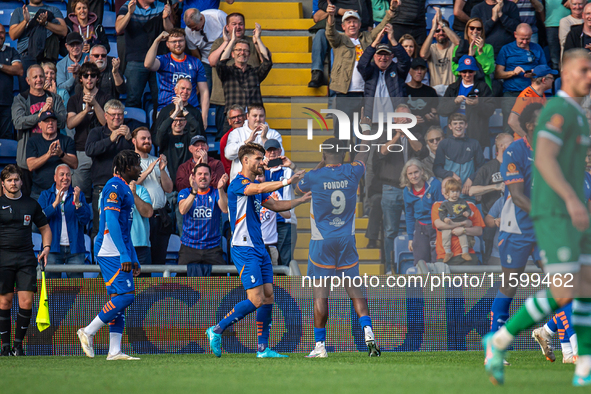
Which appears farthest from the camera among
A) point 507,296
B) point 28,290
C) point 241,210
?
point 28,290

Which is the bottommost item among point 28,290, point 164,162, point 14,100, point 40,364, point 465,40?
point 40,364

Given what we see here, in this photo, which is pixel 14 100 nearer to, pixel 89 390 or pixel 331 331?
pixel 331 331

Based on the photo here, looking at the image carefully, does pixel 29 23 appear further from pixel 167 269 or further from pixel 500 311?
pixel 500 311

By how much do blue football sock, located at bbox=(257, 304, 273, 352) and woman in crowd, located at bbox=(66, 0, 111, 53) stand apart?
6.37 m

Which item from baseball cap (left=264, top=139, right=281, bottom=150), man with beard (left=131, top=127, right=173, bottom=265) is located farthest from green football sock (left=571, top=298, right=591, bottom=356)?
man with beard (left=131, top=127, right=173, bottom=265)

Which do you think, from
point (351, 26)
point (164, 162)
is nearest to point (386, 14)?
point (351, 26)

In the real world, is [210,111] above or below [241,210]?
above

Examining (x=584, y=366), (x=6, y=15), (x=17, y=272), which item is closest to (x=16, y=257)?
(x=17, y=272)

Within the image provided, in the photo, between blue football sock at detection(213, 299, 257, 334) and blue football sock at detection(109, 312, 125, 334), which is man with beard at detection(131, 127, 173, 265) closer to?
blue football sock at detection(109, 312, 125, 334)

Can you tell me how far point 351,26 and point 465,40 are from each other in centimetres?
206

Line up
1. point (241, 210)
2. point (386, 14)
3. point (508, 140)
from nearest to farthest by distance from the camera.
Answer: point (241, 210) → point (508, 140) → point (386, 14)

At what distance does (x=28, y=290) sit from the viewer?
9195 mm

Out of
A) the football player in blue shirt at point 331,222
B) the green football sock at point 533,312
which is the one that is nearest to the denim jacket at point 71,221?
the football player in blue shirt at point 331,222

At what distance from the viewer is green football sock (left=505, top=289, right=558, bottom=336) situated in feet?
15.8
